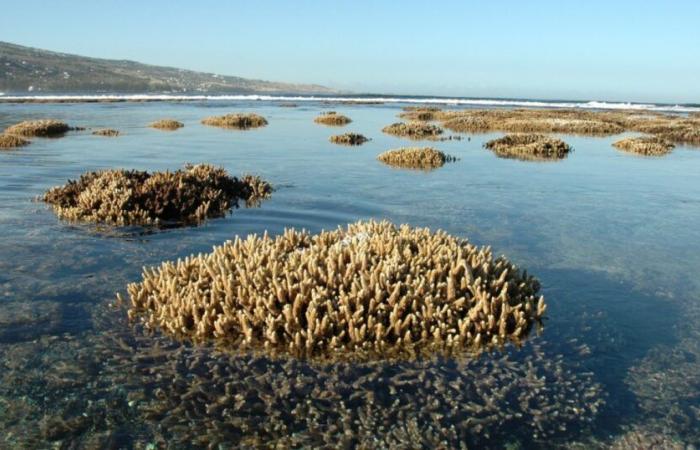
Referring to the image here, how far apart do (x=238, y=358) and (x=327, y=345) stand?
88cm

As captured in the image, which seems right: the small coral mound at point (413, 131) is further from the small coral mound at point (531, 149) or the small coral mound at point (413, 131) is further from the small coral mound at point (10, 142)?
the small coral mound at point (10, 142)

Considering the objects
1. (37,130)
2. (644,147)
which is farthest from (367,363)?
(37,130)

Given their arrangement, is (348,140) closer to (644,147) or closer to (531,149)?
(531,149)

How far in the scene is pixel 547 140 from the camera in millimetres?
26922

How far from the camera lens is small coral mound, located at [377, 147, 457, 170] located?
797 inches

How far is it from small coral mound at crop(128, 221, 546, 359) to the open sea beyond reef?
0.28 m

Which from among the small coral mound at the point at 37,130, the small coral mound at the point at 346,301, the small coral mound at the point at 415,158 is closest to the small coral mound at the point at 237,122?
the small coral mound at the point at 37,130

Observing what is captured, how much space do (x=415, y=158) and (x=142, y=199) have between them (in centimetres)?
1158

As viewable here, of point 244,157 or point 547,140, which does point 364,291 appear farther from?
point 547,140

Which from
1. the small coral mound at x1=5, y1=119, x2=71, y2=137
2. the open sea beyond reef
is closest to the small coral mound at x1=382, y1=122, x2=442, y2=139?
the small coral mound at x1=5, y1=119, x2=71, y2=137

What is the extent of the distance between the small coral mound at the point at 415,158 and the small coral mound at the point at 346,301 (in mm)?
13331

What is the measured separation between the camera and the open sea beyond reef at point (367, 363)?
4.22m

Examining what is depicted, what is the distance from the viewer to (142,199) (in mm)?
11453

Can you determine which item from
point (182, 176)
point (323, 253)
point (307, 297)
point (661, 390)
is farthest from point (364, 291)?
point (182, 176)
